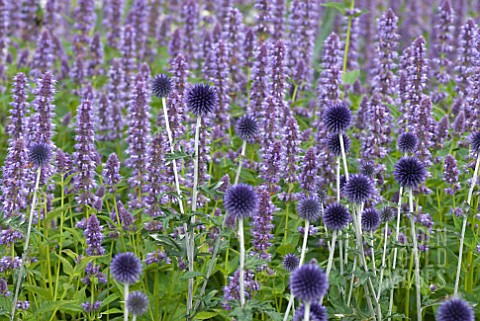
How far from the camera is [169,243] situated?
17.0 feet

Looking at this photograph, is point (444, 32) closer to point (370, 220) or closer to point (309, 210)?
point (370, 220)

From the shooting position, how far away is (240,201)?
4555mm

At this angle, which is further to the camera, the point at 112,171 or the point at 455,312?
the point at 112,171

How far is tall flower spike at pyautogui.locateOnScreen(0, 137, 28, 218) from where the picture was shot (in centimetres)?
568

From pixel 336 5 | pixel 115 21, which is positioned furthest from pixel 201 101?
pixel 115 21

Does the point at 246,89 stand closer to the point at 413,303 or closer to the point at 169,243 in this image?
the point at 413,303

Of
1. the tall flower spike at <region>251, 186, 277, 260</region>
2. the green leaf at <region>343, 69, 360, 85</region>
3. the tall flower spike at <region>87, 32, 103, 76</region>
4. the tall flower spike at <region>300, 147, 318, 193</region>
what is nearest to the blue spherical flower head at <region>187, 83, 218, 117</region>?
the tall flower spike at <region>251, 186, 277, 260</region>

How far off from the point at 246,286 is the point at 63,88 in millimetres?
5774

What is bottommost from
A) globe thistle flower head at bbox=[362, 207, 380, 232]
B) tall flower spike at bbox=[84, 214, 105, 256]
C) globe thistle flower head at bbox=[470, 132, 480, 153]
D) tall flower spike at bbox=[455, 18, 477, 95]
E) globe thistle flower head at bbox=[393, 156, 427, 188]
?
tall flower spike at bbox=[84, 214, 105, 256]

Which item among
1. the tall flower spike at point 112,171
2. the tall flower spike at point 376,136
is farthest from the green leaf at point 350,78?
the tall flower spike at point 112,171

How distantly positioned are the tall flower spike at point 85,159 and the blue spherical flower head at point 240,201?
2.02 metres

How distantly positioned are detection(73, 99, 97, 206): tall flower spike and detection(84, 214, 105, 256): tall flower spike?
617 mm

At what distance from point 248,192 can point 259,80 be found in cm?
331

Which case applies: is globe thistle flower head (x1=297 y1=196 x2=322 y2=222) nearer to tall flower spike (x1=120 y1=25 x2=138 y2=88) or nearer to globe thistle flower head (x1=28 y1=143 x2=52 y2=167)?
globe thistle flower head (x1=28 y1=143 x2=52 y2=167)
